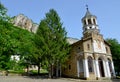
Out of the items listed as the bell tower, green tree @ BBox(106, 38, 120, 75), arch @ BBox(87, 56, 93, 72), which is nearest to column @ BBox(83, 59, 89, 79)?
arch @ BBox(87, 56, 93, 72)

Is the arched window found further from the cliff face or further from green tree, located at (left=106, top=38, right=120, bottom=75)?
the cliff face

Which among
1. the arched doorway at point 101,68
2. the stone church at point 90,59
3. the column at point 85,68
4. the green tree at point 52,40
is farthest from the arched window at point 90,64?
the green tree at point 52,40

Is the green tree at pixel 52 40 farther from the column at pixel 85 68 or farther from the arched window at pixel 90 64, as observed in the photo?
the arched window at pixel 90 64

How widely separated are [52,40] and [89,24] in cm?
1023

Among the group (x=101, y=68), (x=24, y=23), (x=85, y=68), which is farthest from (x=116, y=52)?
(x=24, y=23)

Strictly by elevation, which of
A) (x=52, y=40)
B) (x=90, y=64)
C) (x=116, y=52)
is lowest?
(x=90, y=64)

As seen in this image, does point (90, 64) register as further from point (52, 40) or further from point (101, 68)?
point (52, 40)

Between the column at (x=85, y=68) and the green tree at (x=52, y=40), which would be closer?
the column at (x=85, y=68)

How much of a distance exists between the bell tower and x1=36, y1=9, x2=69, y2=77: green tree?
5.93 m

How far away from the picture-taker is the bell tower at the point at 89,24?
36.4 meters

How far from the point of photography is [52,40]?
31750 millimetres

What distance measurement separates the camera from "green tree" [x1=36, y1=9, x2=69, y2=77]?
30.5 meters

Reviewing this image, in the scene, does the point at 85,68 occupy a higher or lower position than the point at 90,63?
lower

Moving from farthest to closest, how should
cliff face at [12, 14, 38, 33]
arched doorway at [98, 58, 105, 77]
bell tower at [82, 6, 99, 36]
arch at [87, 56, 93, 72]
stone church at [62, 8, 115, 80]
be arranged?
cliff face at [12, 14, 38, 33] < bell tower at [82, 6, 99, 36] < arched doorway at [98, 58, 105, 77] < arch at [87, 56, 93, 72] < stone church at [62, 8, 115, 80]
